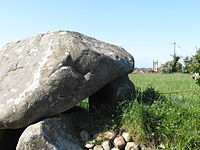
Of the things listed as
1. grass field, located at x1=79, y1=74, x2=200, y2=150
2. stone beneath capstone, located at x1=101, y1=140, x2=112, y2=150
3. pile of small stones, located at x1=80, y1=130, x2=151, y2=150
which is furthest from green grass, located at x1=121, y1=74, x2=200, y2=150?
stone beneath capstone, located at x1=101, y1=140, x2=112, y2=150

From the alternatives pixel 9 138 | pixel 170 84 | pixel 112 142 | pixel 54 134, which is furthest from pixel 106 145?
pixel 170 84

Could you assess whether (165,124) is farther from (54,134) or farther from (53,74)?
(53,74)

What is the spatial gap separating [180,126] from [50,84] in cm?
200

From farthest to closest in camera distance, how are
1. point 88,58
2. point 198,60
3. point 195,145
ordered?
point 198,60, point 88,58, point 195,145

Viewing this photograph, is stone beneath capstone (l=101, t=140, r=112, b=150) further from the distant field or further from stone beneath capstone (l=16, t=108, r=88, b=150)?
the distant field

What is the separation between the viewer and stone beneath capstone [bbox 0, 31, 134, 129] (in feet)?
15.7

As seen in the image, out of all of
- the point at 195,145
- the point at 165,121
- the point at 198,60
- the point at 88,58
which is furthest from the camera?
the point at 198,60

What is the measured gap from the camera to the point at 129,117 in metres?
5.01

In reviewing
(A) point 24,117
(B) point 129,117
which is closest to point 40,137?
(A) point 24,117

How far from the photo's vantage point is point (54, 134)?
4.76m

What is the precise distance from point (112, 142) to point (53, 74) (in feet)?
4.46

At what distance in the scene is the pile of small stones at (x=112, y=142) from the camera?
4727mm

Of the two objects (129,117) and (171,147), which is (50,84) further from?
Answer: (171,147)

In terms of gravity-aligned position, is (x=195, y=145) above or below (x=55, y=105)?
below
